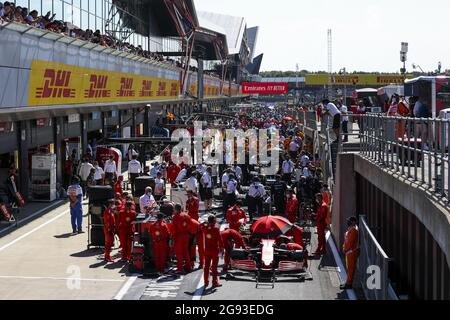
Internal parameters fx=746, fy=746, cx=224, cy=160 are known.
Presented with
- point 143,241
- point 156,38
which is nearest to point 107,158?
point 143,241

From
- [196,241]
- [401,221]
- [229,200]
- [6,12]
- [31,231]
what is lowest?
[31,231]

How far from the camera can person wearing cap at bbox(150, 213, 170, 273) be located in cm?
1470

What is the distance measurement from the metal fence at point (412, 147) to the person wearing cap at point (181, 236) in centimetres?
400

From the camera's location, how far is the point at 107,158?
1114 inches

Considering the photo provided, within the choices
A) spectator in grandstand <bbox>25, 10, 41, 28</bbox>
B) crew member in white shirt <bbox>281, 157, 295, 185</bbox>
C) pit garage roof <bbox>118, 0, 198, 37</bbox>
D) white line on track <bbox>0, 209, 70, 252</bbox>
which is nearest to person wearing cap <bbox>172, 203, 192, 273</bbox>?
white line on track <bbox>0, 209, 70, 252</bbox>

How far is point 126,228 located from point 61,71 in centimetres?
977

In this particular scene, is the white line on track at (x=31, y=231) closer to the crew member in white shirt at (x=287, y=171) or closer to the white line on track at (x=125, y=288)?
the white line on track at (x=125, y=288)

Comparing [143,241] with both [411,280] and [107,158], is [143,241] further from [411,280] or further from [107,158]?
[107,158]

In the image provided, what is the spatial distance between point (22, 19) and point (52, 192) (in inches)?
256

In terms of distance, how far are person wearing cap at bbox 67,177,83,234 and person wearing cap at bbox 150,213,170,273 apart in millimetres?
4077

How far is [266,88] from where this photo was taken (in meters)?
111

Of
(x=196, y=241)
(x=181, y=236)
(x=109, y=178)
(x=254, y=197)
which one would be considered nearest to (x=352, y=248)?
(x=181, y=236)

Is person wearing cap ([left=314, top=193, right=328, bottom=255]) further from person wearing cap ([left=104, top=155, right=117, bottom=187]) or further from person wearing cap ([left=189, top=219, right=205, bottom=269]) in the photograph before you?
person wearing cap ([left=104, top=155, right=117, bottom=187])

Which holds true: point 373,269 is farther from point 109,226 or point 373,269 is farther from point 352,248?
point 109,226
